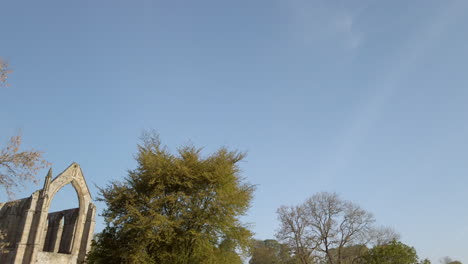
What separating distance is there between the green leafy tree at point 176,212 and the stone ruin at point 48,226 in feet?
37.4

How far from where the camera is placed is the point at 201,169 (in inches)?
822

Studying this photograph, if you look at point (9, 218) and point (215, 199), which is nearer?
point (215, 199)

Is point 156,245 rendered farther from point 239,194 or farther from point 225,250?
point 239,194

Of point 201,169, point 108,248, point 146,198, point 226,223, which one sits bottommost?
point 108,248

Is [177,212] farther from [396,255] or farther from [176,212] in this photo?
[396,255]

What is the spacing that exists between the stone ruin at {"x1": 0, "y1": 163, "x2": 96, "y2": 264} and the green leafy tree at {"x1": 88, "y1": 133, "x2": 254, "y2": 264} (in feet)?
37.4

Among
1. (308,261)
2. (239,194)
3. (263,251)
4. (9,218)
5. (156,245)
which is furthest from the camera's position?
(263,251)

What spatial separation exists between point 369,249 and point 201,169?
2485 cm

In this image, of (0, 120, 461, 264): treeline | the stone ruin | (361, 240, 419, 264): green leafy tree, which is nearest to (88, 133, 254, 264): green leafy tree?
(0, 120, 461, 264): treeline

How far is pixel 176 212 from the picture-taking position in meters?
19.9

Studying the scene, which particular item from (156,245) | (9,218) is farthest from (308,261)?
(9,218)

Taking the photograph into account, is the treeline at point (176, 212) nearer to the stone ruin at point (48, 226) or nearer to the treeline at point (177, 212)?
the treeline at point (177, 212)

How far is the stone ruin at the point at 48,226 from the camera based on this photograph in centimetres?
3064

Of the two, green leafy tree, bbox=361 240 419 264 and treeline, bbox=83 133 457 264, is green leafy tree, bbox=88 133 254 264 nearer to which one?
treeline, bbox=83 133 457 264
